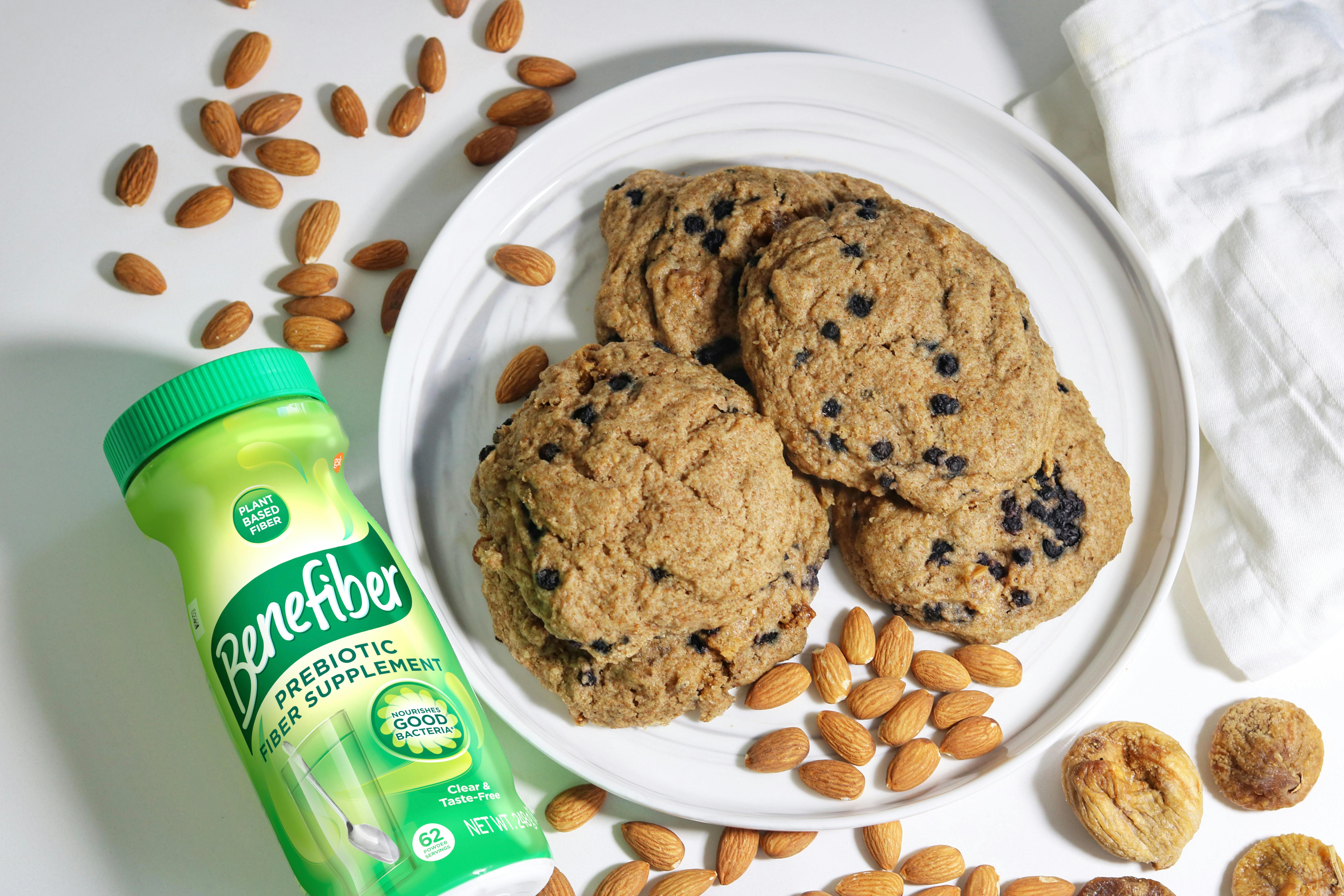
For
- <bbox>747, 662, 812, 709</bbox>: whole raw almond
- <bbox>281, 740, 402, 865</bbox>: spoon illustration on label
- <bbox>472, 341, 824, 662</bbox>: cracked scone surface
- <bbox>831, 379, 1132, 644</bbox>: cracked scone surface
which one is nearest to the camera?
<bbox>281, 740, 402, 865</bbox>: spoon illustration on label

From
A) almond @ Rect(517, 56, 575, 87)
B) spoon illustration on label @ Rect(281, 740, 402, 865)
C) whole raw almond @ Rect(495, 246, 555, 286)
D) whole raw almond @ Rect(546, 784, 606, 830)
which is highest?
almond @ Rect(517, 56, 575, 87)

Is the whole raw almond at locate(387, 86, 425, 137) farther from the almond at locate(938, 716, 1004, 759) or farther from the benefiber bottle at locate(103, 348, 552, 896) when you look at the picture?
the almond at locate(938, 716, 1004, 759)

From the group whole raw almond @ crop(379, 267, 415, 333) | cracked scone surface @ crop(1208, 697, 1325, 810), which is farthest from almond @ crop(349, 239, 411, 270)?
cracked scone surface @ crop(1208, 697, 1325, 810)

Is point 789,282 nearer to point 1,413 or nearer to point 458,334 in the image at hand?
point 458,334

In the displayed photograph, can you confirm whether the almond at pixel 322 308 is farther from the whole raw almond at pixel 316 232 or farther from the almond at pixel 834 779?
the almond at pixel 834 779

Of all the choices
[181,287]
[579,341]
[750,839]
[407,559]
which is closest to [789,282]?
[579,341]

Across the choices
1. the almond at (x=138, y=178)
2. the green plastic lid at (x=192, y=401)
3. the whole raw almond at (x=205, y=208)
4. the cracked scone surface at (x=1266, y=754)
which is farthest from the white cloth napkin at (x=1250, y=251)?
the almond at (x=138, y=178)

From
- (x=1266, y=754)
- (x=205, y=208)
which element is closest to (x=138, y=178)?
(x=205, y=208)
